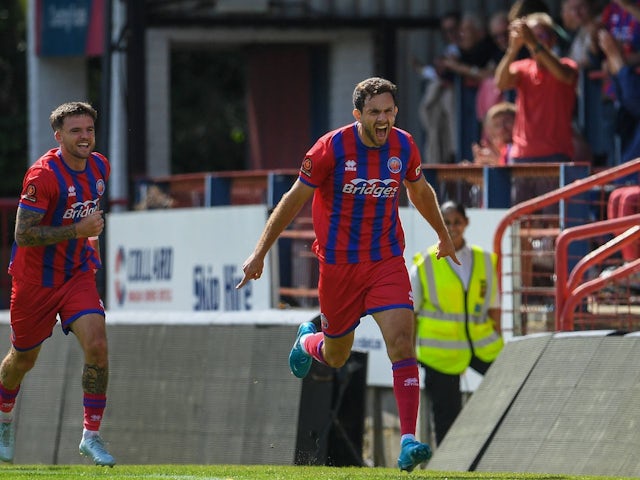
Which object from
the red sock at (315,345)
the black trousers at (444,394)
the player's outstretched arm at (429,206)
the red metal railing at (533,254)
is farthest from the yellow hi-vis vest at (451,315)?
the player's outstretched arm at (429,206)

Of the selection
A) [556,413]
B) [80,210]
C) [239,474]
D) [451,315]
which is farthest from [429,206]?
[451,315]

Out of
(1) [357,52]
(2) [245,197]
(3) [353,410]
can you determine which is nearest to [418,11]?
(1) [357,52]

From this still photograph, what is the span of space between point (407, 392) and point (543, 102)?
6588 mm

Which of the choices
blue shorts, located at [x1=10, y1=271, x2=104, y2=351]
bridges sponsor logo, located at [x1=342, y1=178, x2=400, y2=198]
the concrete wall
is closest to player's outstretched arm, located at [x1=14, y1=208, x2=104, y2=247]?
blue shorts, located at [x1=10, y1=271, x2=104, y2=351]

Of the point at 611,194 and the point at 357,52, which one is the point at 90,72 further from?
the point at 611,194

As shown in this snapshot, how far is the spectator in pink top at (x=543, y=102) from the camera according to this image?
1569 centimetres

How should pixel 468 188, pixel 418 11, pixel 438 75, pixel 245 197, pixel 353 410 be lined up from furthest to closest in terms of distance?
pixel 418 11
pixel 438 75
pixel 245 197
pixel 468 188
pixel 353 410

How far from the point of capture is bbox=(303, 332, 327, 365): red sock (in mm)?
10766

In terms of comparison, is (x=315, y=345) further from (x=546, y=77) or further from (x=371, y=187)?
(x=546, y=77)

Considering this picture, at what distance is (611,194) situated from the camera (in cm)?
1396

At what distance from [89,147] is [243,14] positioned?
13.4 m

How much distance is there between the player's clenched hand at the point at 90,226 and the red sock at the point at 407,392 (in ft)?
6.31

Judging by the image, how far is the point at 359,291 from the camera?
1023 cm

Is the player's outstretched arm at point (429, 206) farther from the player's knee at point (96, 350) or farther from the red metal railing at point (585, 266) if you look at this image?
the red metal railing at point (585, 266)
